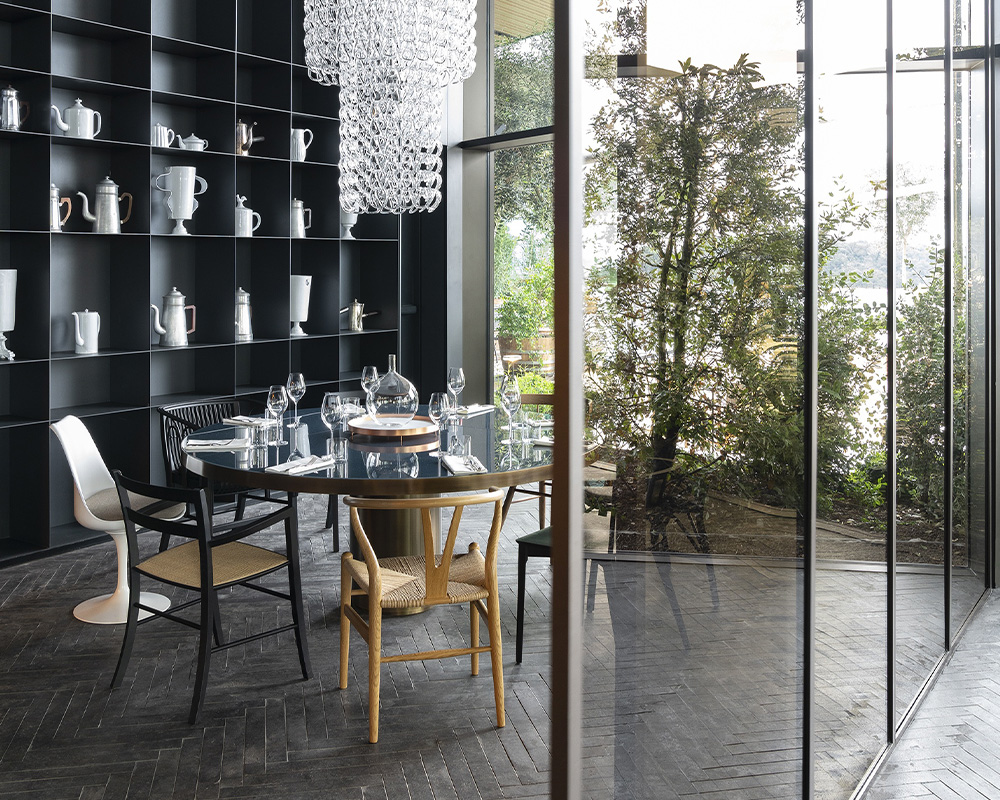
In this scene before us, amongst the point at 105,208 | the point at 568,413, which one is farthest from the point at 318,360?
the point at 568,413

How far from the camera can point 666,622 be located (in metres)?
1.80

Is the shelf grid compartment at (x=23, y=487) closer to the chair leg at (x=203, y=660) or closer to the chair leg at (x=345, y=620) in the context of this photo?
the chair leg at (x=203, y=660)

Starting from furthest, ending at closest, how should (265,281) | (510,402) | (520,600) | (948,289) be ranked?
(265,281) → (510,402) → (948,289) → (520,600)

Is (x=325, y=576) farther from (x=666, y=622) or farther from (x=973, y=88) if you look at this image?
(x=973, y=88)

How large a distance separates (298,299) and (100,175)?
1.51 metres

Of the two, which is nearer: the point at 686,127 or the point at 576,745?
the point at 576,745

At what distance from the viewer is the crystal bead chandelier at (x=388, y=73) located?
4.48 meters

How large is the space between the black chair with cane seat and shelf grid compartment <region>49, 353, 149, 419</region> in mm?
2311

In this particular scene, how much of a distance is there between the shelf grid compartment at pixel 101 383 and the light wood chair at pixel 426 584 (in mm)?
2869

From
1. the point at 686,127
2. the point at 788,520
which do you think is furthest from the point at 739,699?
the point at 686,127

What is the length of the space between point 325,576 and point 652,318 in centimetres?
360

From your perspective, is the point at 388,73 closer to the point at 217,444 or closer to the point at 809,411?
the point at 217,444

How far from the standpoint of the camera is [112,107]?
226 inches

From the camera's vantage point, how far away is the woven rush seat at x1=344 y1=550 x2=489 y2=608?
3.20 m
